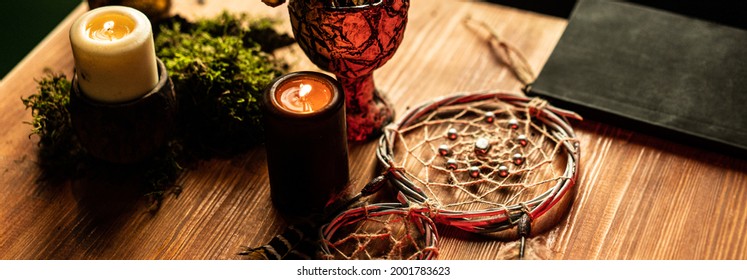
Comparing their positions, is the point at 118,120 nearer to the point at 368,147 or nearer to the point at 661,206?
the point at 368,147

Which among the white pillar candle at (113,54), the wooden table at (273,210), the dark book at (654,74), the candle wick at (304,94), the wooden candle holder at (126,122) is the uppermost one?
the white pillar candle at (113,54)

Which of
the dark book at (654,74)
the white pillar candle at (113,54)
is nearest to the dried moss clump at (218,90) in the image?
the white pillar candle at (113,54)

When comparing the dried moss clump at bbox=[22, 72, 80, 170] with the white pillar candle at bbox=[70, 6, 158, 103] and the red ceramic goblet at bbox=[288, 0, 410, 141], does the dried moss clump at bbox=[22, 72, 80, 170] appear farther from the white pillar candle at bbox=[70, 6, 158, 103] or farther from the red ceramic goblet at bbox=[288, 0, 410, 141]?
the red ceramic goblet at bbox=[288, 0, 410, 141]

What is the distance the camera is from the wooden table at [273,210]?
0.82m

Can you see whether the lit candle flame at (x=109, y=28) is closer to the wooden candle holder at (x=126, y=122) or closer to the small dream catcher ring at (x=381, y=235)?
the wooden candle holder at (x=126, y=122)

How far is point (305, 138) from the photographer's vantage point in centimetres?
75

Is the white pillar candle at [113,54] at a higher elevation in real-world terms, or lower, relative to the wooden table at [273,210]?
higher

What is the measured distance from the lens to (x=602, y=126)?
97cm

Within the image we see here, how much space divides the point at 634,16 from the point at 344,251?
0.60m

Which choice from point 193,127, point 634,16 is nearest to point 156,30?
point 193,127

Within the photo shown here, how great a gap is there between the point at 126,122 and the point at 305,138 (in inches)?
8.8

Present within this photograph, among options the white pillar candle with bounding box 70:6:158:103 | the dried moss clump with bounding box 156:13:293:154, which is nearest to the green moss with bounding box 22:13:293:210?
the dried moss clump with bounding box 156:13:293:154

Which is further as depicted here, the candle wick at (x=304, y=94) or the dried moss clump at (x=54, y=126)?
the dried moss clump at (x=54, y=126)

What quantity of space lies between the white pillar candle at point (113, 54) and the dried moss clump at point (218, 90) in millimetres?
104
